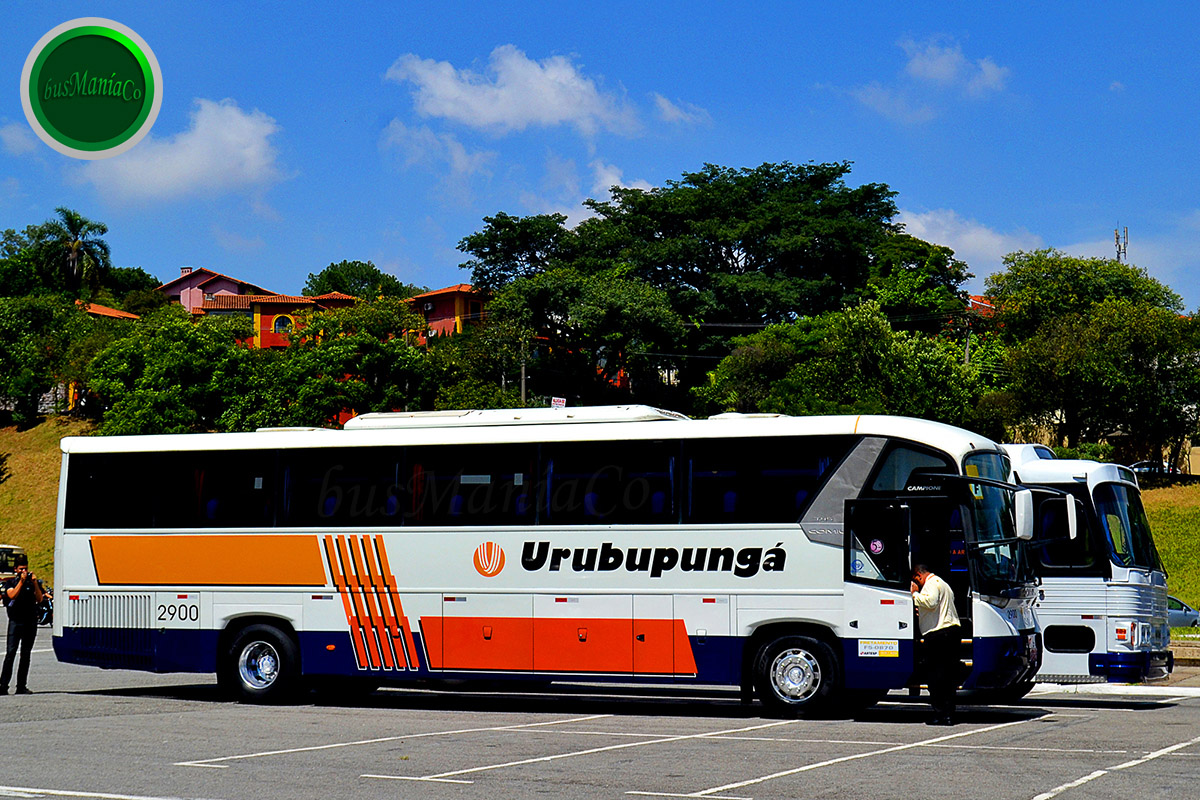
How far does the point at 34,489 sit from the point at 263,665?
6095cm

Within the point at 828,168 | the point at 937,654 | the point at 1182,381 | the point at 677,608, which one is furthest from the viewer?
the point at 828,168

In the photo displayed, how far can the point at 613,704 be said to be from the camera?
55.7ft

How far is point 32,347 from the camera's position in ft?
275

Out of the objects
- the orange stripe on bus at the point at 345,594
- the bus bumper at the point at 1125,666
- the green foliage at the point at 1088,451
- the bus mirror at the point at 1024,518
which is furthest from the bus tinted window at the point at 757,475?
the green foliage at the point at 1088,451

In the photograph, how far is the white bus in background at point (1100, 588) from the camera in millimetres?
17234

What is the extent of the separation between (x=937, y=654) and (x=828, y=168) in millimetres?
73599

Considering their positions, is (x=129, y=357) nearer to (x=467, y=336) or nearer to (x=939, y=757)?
(x=467, y=336)

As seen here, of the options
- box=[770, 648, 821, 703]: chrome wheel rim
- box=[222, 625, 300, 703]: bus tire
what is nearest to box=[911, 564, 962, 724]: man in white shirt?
box=[770, 648, 821, 703]: chrome wheel rim

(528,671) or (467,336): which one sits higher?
(467,336)

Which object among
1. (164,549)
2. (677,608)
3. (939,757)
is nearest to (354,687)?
(164,549)

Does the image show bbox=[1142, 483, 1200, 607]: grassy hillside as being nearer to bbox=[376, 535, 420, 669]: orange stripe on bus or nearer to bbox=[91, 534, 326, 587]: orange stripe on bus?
bbox=[376, 535, 420, 669]: orange stripe on bus

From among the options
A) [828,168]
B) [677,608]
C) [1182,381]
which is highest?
[828,168]

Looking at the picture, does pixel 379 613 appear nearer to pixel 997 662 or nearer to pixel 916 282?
pixel 997 662

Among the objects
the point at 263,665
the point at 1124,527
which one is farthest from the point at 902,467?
the point at 263,665
